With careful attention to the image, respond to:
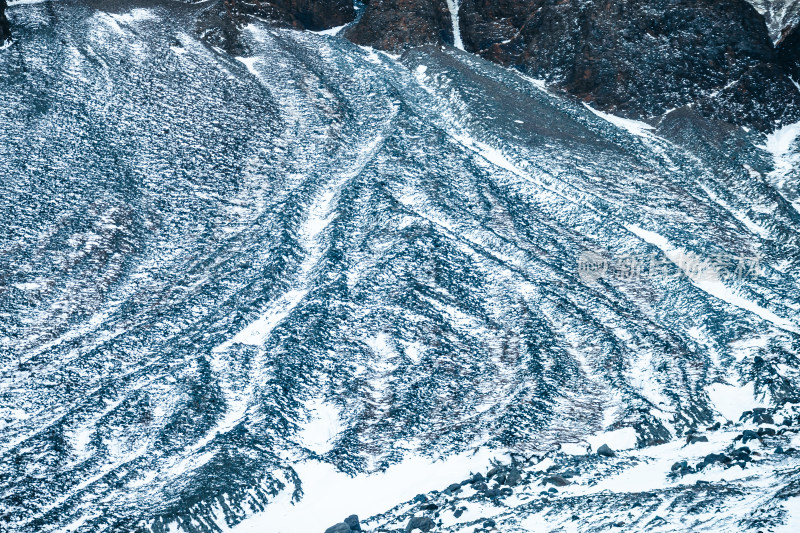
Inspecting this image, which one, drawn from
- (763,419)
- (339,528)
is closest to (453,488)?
(339,528)

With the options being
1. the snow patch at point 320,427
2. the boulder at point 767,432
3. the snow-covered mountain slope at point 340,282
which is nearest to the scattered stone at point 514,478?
the snow-covered mountain slope at point 340,282

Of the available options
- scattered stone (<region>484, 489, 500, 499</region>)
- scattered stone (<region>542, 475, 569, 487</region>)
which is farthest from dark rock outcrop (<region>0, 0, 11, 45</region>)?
scattered stone (<region>542, 475, 569, 487</region>)

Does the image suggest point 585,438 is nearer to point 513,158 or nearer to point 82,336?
point 82,336

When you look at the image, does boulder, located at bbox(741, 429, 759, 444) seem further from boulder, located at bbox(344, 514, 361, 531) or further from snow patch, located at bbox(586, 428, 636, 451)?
boulder, located at bbox(344, 514, 361, 531)

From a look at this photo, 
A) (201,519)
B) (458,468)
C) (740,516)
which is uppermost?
(740,516)

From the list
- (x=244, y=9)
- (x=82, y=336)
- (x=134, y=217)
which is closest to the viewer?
(x=82, y=336)

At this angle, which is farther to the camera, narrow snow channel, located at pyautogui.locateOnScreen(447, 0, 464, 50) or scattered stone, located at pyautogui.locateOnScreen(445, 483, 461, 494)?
narrow snow channel, located at pyautogui.locateOnScreen(447, 0, 464, 50)

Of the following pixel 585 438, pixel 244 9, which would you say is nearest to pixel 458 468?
pixel 585 438
